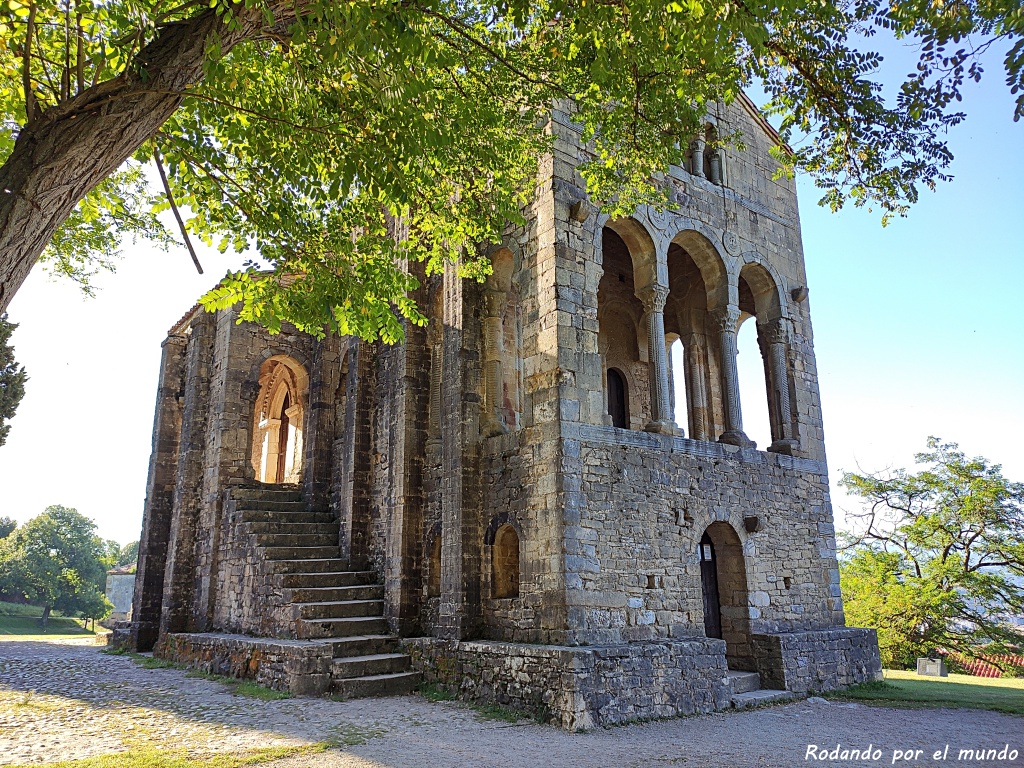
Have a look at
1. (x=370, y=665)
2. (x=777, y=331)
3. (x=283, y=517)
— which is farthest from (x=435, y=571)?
(x=777, y=331)

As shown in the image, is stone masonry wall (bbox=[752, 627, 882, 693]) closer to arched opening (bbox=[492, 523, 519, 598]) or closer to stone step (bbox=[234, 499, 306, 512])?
arched opening (bbox=[492, 523, 519, 598])

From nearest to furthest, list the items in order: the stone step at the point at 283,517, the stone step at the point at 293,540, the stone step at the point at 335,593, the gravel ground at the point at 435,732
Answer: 1. the gravel ground at the point at 435,732
2. the stone step at the point at 335,593
3. the stone step at the point at 293,540
4. the stone step at the point at 283,517

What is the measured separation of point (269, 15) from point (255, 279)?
325 cm

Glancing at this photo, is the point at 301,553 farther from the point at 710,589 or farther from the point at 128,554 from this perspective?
the point at 128,554

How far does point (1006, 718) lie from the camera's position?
9266mm

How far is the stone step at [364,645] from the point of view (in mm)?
10852

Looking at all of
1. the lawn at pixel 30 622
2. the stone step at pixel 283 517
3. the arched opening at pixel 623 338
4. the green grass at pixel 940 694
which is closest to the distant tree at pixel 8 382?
the stone step at pixel 283 517

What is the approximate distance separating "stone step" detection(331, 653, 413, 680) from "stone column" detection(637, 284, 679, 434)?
5.06 m

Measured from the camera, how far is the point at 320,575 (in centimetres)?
1266

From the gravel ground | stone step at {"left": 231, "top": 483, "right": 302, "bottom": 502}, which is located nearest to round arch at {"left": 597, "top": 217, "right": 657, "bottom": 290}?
the gravel ground

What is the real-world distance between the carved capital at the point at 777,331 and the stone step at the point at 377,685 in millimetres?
8481

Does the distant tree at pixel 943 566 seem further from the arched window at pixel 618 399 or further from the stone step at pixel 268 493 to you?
the stone step at pixel 268 493

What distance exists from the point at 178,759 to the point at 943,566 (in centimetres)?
1914

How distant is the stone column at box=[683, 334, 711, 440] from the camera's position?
14117mm
